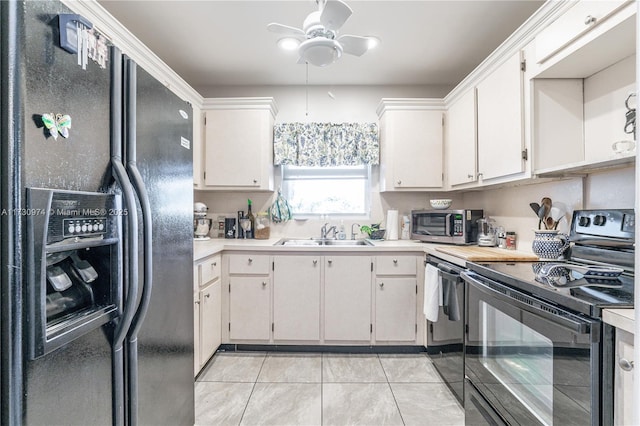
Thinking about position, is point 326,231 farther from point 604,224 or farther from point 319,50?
point 604,224

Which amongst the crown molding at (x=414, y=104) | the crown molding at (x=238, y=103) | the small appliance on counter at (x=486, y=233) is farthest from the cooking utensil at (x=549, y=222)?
the crown molding at (x=238, y=103)

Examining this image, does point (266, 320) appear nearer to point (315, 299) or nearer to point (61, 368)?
point (315, 299)

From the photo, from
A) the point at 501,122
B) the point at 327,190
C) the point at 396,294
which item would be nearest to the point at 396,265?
the point at 396,294

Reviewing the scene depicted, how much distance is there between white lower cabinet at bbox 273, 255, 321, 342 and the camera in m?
2.43

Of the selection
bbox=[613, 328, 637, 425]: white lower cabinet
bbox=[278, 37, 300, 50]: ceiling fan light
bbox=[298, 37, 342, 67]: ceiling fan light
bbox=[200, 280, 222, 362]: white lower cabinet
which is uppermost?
bbox=[278, 37, 300, 50]: ceiling fan light

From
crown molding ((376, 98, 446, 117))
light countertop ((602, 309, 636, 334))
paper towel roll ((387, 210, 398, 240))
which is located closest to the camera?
light countertop ((602, 309, 636, 334))

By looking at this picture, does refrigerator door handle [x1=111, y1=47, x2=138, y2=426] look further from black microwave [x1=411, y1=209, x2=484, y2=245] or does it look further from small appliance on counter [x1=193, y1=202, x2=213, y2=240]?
black microwave [x1=411, y1=209, x2=484, y2=245]

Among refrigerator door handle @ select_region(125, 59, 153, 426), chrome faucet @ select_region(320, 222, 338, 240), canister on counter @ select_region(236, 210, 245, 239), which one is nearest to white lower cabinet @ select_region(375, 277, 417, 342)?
chrome faucet @ select_region(320, 222, 338, 240)

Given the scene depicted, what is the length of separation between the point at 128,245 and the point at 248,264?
5.20 ft

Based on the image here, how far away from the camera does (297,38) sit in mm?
2109

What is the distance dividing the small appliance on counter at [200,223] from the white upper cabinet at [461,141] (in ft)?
7.72

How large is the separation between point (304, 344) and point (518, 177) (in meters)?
1.99

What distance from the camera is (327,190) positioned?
10.3ft

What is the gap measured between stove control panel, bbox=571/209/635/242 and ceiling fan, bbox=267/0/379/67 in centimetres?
155
